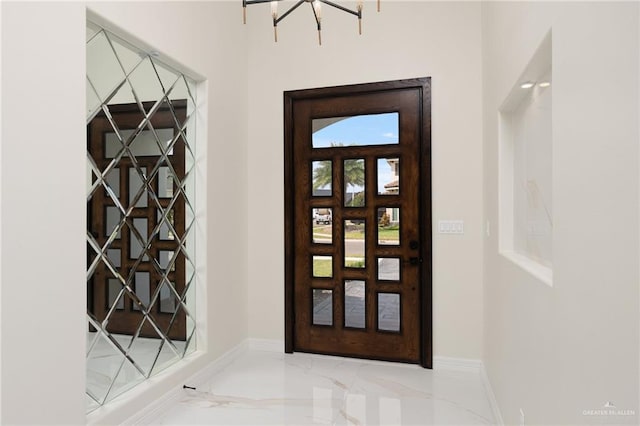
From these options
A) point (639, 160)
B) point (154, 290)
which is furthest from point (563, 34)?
point (154, 290)

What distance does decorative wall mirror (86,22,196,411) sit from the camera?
1.99m

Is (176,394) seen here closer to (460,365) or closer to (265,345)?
(265,345)

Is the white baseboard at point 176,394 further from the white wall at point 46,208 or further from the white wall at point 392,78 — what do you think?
the white wall at point 392,78

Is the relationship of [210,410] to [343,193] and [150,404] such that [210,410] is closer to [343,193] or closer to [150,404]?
[150,404]

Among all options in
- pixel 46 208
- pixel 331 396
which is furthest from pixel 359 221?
pixel 46 208

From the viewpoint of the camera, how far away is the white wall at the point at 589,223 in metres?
0.82

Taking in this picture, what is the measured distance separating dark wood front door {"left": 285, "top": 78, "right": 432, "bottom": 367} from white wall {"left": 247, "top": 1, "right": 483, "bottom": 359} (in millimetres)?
91

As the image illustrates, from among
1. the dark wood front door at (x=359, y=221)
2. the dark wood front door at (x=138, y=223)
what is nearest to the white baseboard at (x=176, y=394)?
the dark wood front door at (x=138, y=223)

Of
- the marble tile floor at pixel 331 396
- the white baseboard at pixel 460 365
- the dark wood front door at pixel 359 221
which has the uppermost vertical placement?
the dark wood front door at pixel 359 221

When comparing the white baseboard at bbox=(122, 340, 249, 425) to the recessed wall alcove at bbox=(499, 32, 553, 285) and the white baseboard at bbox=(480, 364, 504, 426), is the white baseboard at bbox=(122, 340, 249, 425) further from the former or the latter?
the recessed wall alcove at bbox=(499, 32, 553, 285)

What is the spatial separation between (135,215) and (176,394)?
1.18 m

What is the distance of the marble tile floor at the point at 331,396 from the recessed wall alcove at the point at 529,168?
3.51 ft

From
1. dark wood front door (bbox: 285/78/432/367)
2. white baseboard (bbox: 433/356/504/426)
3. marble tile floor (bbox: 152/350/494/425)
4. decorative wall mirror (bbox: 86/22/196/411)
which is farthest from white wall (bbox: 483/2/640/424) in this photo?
decorative wall mirror (bbox: 86/22/196/411)

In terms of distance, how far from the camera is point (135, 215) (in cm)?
229
